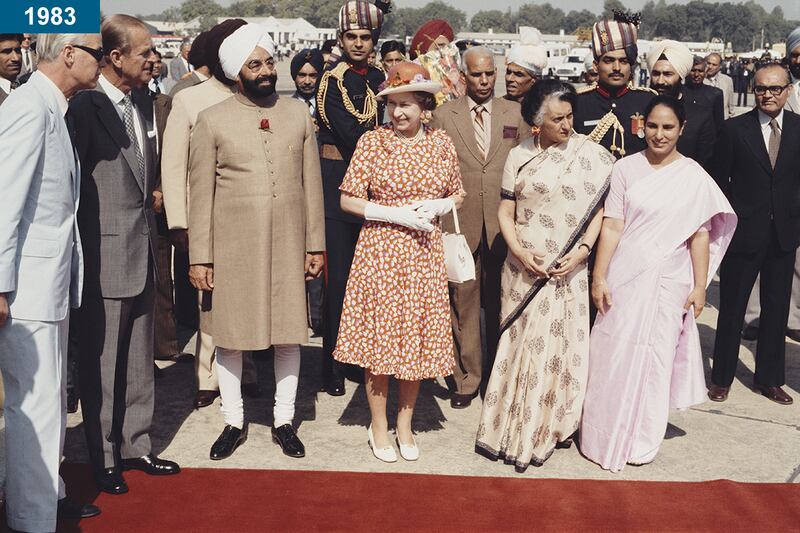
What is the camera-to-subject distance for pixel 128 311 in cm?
428

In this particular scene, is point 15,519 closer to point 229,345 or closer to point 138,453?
point 138,453

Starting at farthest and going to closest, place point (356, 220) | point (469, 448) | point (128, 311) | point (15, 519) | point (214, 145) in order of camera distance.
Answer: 1. point (356, 220)
2. point (469, 448)
3. point (214, 145)
4. point (128, 311)
5. point (15, 519)

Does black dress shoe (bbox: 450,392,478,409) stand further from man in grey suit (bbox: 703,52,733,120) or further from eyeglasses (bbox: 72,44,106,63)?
man in grey suit (bbox: 703,52,733,120)

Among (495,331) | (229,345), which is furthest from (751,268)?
(229,345)

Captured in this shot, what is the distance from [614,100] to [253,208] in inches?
86.6

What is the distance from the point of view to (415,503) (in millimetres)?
4199

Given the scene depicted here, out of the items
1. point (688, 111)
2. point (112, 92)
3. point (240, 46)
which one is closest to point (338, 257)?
point (240, 46)

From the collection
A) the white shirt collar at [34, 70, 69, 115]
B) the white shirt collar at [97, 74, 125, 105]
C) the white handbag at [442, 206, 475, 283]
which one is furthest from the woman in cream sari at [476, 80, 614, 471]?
the white shirt collar at [34, 70, 69, 115]

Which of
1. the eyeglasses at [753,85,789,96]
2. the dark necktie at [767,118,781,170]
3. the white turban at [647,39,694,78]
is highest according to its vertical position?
the white turban at [647,39,694,78]

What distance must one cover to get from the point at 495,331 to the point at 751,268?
62.2 inches

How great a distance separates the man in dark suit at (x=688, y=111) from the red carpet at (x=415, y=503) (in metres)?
2.28

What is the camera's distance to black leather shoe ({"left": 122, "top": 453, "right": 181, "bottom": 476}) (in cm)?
447

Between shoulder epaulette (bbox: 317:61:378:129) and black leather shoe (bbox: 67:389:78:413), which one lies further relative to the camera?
shoulder epaulette (bbox: 317:61:378:129)

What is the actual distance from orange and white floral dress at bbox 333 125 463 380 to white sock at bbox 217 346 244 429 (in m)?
0.56
